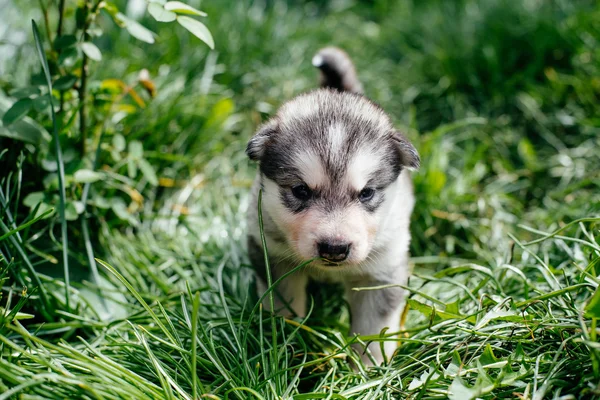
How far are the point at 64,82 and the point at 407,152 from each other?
2061 millimetres

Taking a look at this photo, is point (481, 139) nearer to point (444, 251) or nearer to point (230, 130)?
point (444, 251)

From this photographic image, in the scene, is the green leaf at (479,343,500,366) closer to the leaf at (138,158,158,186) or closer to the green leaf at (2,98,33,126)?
the leaf at (138,158,158,186)

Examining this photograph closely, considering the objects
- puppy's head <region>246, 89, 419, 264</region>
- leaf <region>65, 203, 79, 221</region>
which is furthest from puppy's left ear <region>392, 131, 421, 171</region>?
leaf <region>65, 203, 79, 221</region>

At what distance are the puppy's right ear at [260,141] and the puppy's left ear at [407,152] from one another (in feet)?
2.29

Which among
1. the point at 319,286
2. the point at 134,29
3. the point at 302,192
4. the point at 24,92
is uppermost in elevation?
the point at 134,29

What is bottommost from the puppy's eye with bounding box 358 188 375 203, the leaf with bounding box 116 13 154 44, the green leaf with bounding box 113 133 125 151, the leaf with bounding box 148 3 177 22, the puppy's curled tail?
the green leaf with bounding box 113 133 125 151

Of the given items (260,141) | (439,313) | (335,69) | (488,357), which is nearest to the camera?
(488,357)

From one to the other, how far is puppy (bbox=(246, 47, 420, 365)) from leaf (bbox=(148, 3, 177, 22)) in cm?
75

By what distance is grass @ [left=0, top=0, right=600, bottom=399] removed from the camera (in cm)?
256

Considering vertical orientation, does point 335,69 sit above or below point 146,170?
above

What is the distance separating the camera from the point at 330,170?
282 centimetres

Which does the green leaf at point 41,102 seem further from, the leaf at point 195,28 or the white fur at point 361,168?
the white fur at point 361,168

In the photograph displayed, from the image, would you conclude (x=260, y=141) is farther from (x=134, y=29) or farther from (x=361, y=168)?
(x=134, y=29)

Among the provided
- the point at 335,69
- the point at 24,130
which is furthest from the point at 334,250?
the point at 24,130
